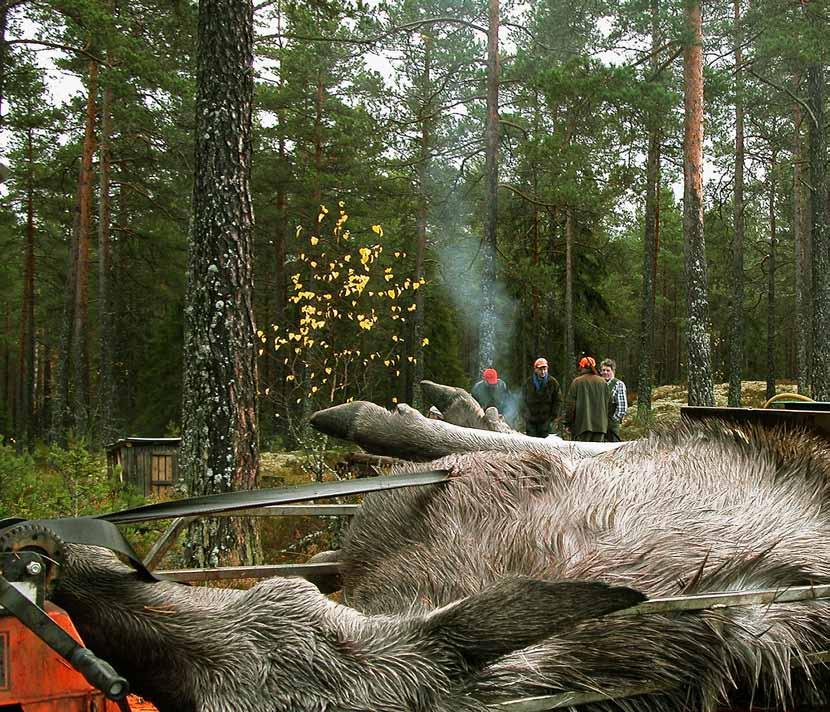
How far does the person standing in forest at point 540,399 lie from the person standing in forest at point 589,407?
105 cm

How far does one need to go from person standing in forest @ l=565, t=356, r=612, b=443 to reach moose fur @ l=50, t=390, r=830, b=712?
8.34 meters

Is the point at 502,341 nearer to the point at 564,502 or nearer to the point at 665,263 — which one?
the point at 665,263

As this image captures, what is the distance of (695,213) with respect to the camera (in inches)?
625

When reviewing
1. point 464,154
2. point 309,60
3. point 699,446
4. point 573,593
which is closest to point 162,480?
point 699,446

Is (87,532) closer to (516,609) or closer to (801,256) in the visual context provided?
(516,609)

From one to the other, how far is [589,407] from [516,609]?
31.8 ft

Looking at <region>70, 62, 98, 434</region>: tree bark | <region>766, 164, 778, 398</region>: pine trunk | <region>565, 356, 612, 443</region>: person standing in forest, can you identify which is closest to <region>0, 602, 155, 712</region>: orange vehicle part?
<region>565, 356, 612, 443</region>: person standing in forest

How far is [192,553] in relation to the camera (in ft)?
18.7

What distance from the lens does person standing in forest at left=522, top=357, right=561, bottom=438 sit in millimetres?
12180

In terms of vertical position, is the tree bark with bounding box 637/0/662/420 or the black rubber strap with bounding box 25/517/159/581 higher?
the tree bark with bounding box 637/0/662/420

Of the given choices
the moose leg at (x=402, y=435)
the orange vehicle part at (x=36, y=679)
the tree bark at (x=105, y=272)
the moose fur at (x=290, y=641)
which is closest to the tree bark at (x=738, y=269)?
the tree bark at (x=105, y=272)

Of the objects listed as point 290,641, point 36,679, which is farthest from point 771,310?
point 36,679

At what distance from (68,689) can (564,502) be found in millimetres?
1474

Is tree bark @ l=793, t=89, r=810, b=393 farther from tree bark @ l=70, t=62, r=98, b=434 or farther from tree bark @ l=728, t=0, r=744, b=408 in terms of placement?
tree bark @ l=70, t=62, r=98, b=434
